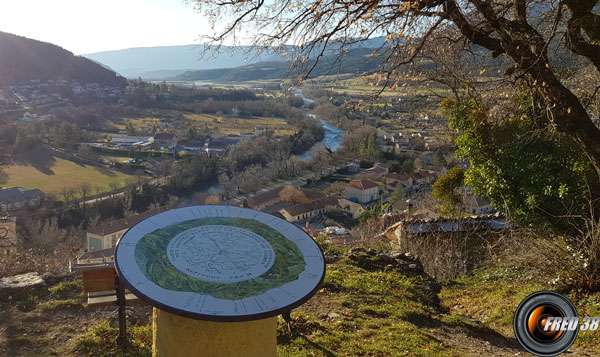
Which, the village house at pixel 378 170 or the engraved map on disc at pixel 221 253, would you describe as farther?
the village house at pixel 378 170

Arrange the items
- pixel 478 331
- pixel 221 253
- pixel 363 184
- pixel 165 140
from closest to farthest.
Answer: pixel 221 253 → pixel 478 331 → pixel 363 184 → pixel 165 140

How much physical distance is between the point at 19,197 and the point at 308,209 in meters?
17.4

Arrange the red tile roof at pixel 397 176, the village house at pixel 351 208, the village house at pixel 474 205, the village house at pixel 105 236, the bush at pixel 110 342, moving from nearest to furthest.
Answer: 1. the bush at pixel 110 342
2. the village house at pixel 105 236
3. the village house at pixel 474 205
4. the village house at pixel 351 208
5. the red tile roof at pixel 397 176

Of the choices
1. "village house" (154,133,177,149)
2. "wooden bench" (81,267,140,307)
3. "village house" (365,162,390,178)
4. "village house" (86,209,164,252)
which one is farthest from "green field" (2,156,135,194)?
"wooden bench" (81,267,140,307)

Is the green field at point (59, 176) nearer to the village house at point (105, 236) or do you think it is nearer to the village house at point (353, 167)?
the village house at point (105, 236)

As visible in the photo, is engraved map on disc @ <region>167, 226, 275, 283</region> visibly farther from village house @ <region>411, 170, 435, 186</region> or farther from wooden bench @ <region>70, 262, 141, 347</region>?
village house @ <region>411, 170, 435, 186</region>

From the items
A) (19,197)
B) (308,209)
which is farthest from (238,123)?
(308,209)

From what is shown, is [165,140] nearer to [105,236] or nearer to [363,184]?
[363,184]

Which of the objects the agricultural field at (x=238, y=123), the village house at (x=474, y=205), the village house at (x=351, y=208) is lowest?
the village house at (x=351, y=208)

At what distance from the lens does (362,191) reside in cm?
2914

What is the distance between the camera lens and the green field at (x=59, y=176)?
2998 centimetres

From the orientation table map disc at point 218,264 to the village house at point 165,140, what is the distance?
139ft

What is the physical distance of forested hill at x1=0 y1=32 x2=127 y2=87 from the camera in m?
62.6

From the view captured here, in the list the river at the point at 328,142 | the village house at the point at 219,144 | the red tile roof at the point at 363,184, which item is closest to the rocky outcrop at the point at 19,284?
the red tile roof at the point at 363,184
